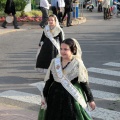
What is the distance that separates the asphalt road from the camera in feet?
24.7

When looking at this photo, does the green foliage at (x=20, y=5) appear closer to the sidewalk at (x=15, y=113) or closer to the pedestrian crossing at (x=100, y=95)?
the pedestrian crossing at (x=100, y=95)

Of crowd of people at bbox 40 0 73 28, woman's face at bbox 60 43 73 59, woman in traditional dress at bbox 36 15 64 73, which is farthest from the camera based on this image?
crowd of people at bbox 40 0 73 28

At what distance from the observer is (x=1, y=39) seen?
16312 mm

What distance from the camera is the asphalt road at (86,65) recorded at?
7.52 m

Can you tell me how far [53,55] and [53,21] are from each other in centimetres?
105

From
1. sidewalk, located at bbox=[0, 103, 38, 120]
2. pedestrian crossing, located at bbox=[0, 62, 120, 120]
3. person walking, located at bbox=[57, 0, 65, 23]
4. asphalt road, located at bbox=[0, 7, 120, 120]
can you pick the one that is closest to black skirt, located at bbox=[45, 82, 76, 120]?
pedestrian crossing, located at bbox=[0, 62, 120, 120]

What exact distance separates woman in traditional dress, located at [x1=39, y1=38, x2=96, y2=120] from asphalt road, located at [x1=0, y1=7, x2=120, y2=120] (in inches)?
70.4

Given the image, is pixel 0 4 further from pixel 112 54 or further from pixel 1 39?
pixel 112 54

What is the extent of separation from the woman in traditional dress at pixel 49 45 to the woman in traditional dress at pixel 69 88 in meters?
3.82

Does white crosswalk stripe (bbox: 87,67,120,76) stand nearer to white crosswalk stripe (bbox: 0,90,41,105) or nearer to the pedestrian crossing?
the pedestrian crossing

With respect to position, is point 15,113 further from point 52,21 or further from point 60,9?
point 60,9

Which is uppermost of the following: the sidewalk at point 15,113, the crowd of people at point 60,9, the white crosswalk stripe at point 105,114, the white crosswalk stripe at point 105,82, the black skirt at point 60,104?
the crowd of people at point 60,9

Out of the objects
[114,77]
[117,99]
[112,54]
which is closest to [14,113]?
[117,99]

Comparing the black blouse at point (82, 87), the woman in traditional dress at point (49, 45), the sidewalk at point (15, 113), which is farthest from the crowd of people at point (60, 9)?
the black blouse at point (82, 87)
